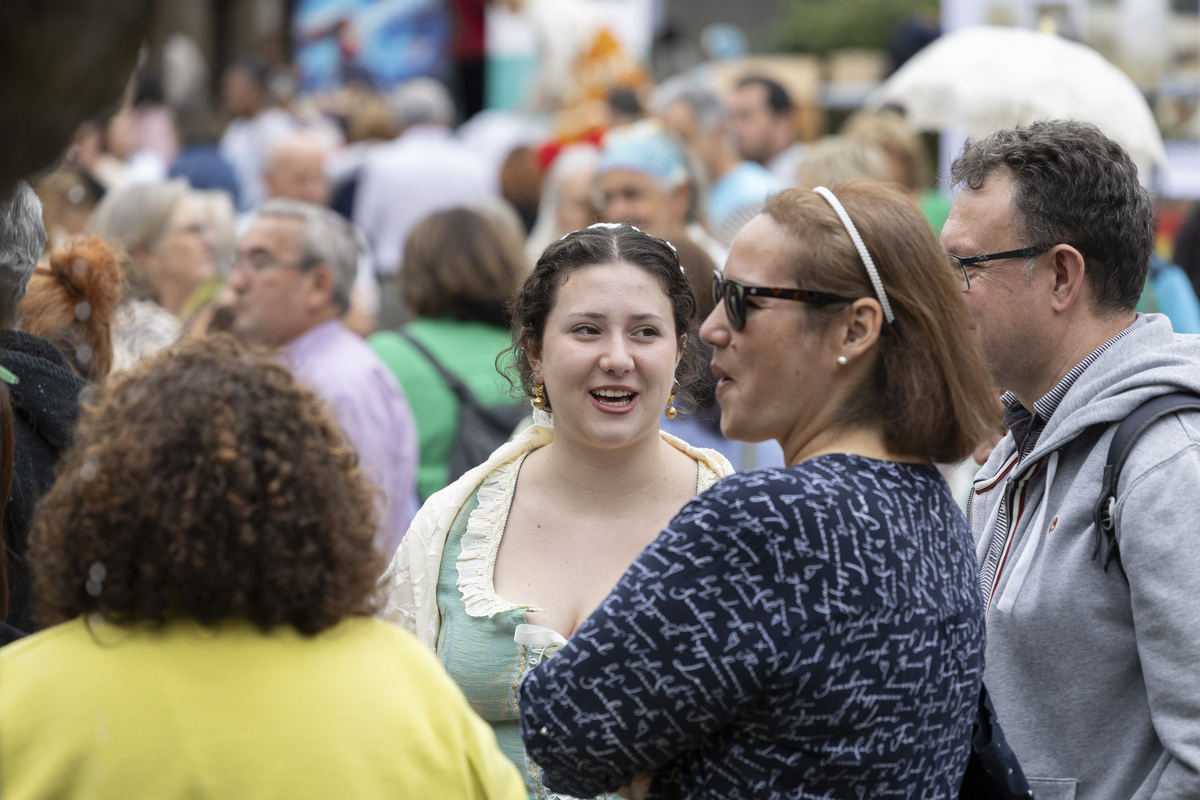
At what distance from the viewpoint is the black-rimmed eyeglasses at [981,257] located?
262 centimetres

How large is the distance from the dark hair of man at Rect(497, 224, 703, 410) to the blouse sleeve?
1202 millimetres

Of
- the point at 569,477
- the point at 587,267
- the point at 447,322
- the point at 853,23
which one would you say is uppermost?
the point at 587,267

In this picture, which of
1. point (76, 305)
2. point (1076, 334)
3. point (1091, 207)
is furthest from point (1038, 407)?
point (76, 305)

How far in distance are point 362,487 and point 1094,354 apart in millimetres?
1562

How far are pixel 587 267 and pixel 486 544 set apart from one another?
684 millimetres

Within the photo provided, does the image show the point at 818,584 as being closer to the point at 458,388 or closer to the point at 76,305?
the point at 76,305

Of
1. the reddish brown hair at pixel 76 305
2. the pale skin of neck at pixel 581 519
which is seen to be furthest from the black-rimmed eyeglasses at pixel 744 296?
the reddish brown hair at pixel 76 305

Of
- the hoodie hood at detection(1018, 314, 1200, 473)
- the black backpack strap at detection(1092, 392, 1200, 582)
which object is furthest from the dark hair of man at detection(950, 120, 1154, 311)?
the black backpack strap at detection(1092, 392, 1200, 582)

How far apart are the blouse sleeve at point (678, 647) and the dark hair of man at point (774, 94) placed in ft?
22.7

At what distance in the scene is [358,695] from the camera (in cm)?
172

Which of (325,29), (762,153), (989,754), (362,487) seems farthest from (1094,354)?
(325,29)

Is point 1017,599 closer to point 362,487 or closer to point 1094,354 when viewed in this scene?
point 1094,354

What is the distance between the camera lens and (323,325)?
16.4 ft

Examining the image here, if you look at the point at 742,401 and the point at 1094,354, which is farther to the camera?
the point at 1094,354
